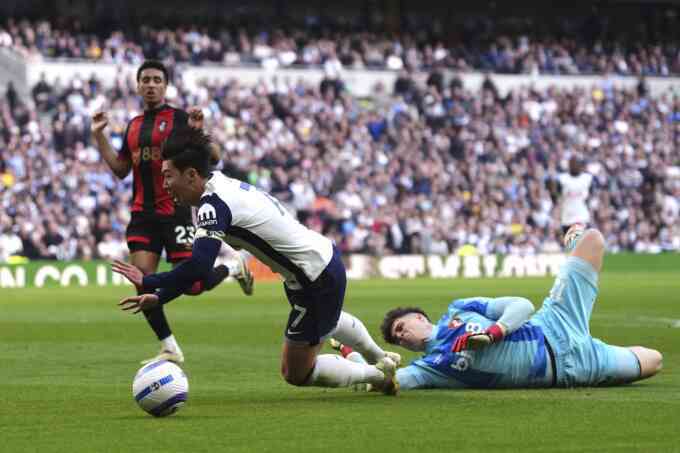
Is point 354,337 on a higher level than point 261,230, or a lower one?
lower

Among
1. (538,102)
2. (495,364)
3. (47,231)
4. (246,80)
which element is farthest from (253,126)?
(495,364)

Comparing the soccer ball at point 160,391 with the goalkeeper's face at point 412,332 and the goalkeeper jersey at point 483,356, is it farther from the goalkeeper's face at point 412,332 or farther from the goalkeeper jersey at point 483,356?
the goalkeeper jersey at point 483,356

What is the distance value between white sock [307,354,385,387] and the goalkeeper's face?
14.6 inches

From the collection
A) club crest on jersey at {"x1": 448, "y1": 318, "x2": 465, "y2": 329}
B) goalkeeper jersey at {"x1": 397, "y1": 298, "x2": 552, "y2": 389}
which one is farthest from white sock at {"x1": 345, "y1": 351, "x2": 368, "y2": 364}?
club crest on jersey at {"x1": 448, "y1": 318, "x2": 465, "y2": 329}

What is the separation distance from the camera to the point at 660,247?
42.4m

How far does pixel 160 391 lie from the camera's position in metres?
8.02

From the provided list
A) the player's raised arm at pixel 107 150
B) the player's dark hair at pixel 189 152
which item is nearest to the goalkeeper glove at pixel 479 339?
the player's dark hair at pixel 189 152

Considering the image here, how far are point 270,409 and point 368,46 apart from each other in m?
40.7

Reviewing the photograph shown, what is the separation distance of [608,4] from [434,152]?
734 inches

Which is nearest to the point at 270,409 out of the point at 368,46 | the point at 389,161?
the point at 389,161

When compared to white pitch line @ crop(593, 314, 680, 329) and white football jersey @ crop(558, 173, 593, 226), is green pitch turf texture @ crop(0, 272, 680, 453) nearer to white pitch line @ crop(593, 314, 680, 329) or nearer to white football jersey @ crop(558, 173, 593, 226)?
white pitch line @ crop(593, 314, 680, 329)

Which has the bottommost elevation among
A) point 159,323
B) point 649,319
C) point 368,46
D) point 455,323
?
point 649,319

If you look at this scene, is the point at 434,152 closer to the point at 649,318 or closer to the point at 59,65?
the point at 59,65

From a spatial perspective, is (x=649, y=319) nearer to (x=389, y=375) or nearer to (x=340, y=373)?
(x=389, y=375)
